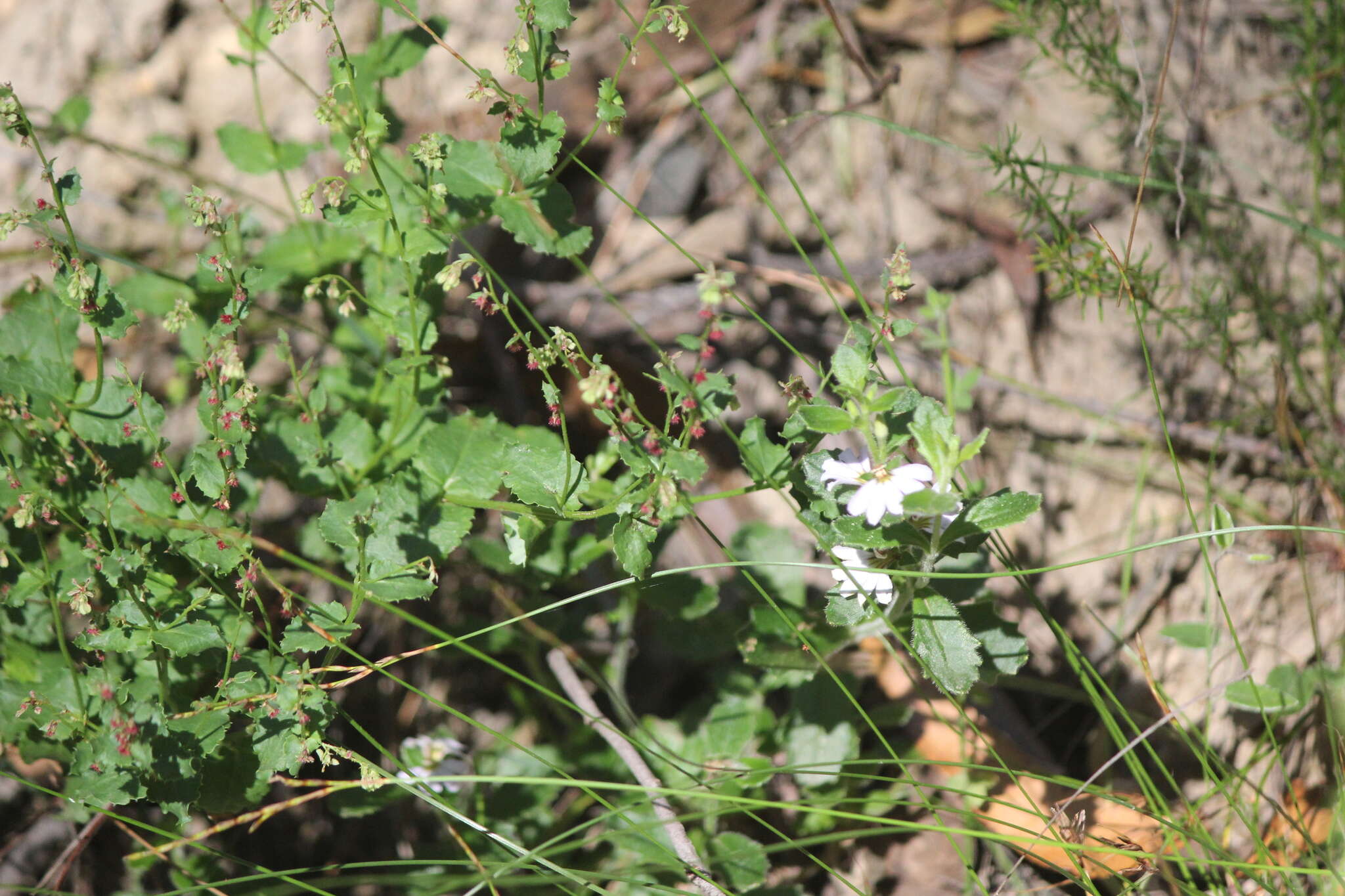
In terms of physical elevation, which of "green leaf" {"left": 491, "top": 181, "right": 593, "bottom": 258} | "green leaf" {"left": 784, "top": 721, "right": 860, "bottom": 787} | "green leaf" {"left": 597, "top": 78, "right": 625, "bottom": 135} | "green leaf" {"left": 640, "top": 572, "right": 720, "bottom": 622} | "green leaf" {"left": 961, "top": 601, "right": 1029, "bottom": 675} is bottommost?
"green leaf" {"left": 784, "top": 721, "right": 860, "bottom": 787}

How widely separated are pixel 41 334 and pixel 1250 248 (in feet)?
10.0

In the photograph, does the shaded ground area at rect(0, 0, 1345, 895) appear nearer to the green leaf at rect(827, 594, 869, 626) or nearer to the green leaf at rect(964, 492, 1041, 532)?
the green leaf at rect(827, 594, 869, 626)

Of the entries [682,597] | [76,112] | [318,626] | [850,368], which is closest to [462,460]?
[318,626]

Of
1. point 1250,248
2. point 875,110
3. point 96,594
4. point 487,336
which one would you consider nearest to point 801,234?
point 875,110

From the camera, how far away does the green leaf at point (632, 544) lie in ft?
5.32

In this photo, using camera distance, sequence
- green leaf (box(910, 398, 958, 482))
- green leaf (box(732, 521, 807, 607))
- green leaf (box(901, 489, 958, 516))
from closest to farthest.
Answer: green leaf (box(901, 489, 958, 516))
green leaf (box(910, 398, 958, 482))
green leaf (box(732, 521, 807, 607))

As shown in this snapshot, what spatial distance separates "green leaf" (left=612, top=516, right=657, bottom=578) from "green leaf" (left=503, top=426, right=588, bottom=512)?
0.13 meters

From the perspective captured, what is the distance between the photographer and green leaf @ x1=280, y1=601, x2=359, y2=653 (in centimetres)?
172

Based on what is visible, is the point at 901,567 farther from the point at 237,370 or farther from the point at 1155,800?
the point at 237,370

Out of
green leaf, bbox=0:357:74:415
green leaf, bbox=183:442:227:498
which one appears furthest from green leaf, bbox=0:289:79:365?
green leaf, bbox=183:442:227:498

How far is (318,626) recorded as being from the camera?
5.72 ft

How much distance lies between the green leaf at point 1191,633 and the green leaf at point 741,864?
3.49ft

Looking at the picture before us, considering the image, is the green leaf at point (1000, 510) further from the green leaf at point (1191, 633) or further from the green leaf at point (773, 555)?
the green leaf at point (1191, 633)

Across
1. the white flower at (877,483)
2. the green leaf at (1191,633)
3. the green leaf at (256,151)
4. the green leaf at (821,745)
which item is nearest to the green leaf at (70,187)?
the green leaf at (256,151)
